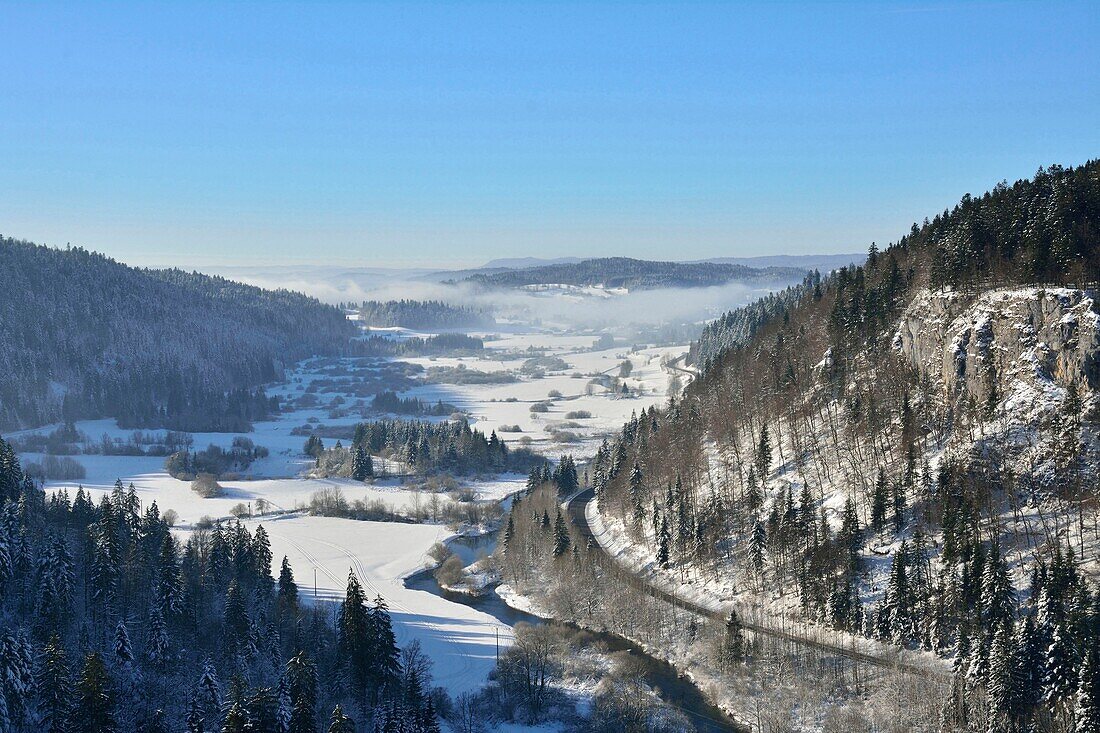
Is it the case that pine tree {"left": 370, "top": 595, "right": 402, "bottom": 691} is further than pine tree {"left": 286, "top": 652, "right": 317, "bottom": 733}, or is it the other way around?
pine tree {"left": 370, "top": 595, "right": 402, "bottom": 691}

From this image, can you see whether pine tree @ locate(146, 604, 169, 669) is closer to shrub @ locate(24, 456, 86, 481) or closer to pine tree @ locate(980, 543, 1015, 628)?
pine tree @ locate(980, 543, 1015, 628)

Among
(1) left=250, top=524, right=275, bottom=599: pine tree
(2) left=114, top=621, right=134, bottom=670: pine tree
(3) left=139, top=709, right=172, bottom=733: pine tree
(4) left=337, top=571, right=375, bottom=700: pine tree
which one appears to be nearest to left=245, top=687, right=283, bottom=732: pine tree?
(3) left=139, top=709, right=172, bottom=733: pine tree

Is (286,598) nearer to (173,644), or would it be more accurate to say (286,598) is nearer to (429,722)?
(173,644)

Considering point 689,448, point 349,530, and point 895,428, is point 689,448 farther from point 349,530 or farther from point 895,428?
point 349,530

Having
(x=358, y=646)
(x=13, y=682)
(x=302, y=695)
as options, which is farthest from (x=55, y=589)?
(x=302, y=695)

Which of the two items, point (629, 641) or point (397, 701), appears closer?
point (397, 701)

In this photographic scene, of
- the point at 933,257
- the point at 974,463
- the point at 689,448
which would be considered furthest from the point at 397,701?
the point at 933,257
